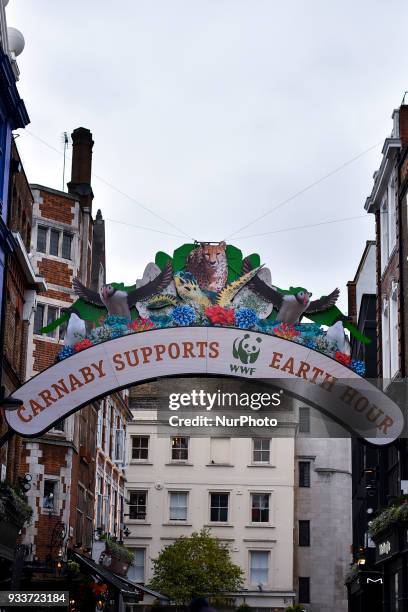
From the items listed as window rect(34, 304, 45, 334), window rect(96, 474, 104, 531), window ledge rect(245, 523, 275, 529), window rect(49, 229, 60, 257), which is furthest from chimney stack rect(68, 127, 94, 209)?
window ledge rect(245, 523, 275, 529)

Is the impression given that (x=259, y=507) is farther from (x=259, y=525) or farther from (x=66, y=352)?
(x=66, y=352)

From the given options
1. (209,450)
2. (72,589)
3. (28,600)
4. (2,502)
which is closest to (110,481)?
(209,450)

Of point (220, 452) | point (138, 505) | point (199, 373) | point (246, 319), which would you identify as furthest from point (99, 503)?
point (246, 319)

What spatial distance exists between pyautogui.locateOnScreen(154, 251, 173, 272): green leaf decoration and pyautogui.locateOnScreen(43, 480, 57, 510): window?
19.5 m

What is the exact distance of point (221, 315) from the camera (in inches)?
1007

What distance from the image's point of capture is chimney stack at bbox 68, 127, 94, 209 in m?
48.5

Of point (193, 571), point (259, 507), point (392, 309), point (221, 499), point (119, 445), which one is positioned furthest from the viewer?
point (221, 499)

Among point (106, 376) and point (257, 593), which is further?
point (257, 593)

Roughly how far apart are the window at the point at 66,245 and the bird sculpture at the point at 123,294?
20.6 meters

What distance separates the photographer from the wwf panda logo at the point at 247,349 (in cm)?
2527

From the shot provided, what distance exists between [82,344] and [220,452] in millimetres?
50217

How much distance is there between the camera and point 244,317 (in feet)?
83.9

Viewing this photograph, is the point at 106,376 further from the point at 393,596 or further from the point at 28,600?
the point at 393,596

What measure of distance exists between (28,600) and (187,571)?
50471mm
